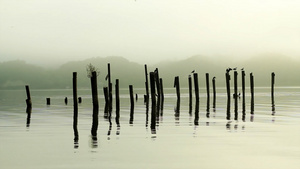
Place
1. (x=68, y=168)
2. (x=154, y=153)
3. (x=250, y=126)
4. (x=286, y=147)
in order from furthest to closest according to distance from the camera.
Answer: (x=250, y=126)
(x=286, y=147)
(x=154, y=153)
(x=68, y=168)

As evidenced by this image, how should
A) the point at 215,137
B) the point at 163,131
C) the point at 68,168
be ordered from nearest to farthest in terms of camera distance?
the point at 68,168, the point at 215,137, the point at 163,131

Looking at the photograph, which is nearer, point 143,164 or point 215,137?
point 143,164

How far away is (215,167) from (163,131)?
355 inches

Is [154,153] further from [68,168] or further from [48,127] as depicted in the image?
[48,127]

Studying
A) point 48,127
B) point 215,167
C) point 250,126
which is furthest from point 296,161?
point 48,127

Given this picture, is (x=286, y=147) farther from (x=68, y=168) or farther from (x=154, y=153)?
(x=68, y=168)

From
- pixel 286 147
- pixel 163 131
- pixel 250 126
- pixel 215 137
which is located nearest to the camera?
pixel 286 147

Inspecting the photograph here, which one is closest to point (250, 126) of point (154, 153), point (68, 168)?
point (154, 153)

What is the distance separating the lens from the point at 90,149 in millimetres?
16906

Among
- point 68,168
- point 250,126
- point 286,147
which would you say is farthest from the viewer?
point 250,126

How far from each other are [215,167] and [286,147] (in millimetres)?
4758

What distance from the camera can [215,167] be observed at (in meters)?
13.7

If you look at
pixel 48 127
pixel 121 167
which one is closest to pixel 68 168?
pixel 121 167

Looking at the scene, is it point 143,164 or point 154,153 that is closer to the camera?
point 143,164
